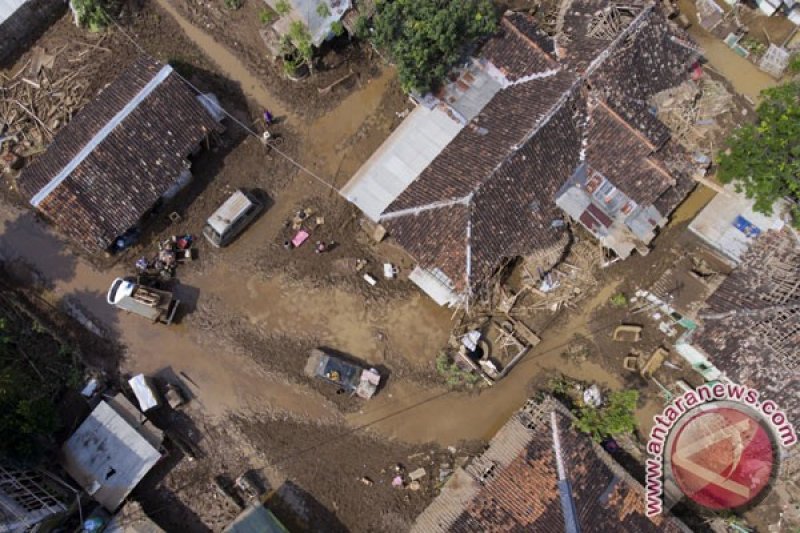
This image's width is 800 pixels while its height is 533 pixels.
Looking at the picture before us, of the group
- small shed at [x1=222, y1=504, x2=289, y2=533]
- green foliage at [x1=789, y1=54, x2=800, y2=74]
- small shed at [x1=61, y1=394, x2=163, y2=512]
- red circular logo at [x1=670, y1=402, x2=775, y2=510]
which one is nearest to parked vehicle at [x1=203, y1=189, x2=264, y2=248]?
small shed at [x1=61, y1=394, x2=163, y2=512]

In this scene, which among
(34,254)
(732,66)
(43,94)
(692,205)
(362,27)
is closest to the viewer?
(362,27)

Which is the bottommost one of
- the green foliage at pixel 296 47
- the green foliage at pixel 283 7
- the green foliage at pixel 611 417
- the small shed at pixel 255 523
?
the small shed at pixel 255 523

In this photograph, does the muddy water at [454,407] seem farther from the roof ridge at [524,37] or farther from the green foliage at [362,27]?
the green foliage at [362,27]

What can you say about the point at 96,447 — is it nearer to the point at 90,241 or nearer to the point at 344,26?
the point at 90,241

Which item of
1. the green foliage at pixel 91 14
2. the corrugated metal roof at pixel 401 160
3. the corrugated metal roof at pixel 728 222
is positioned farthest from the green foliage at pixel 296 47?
the corrugated metal roof at pixel 728 222

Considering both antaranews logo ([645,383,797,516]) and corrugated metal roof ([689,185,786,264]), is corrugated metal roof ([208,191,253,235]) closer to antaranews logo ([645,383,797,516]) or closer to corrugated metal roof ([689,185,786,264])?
corrugated metal roof ([689,185,786,264])

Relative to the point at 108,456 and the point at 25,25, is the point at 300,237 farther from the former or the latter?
the point at 25,25

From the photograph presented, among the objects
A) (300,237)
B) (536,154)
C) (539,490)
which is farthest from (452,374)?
(536,154)
